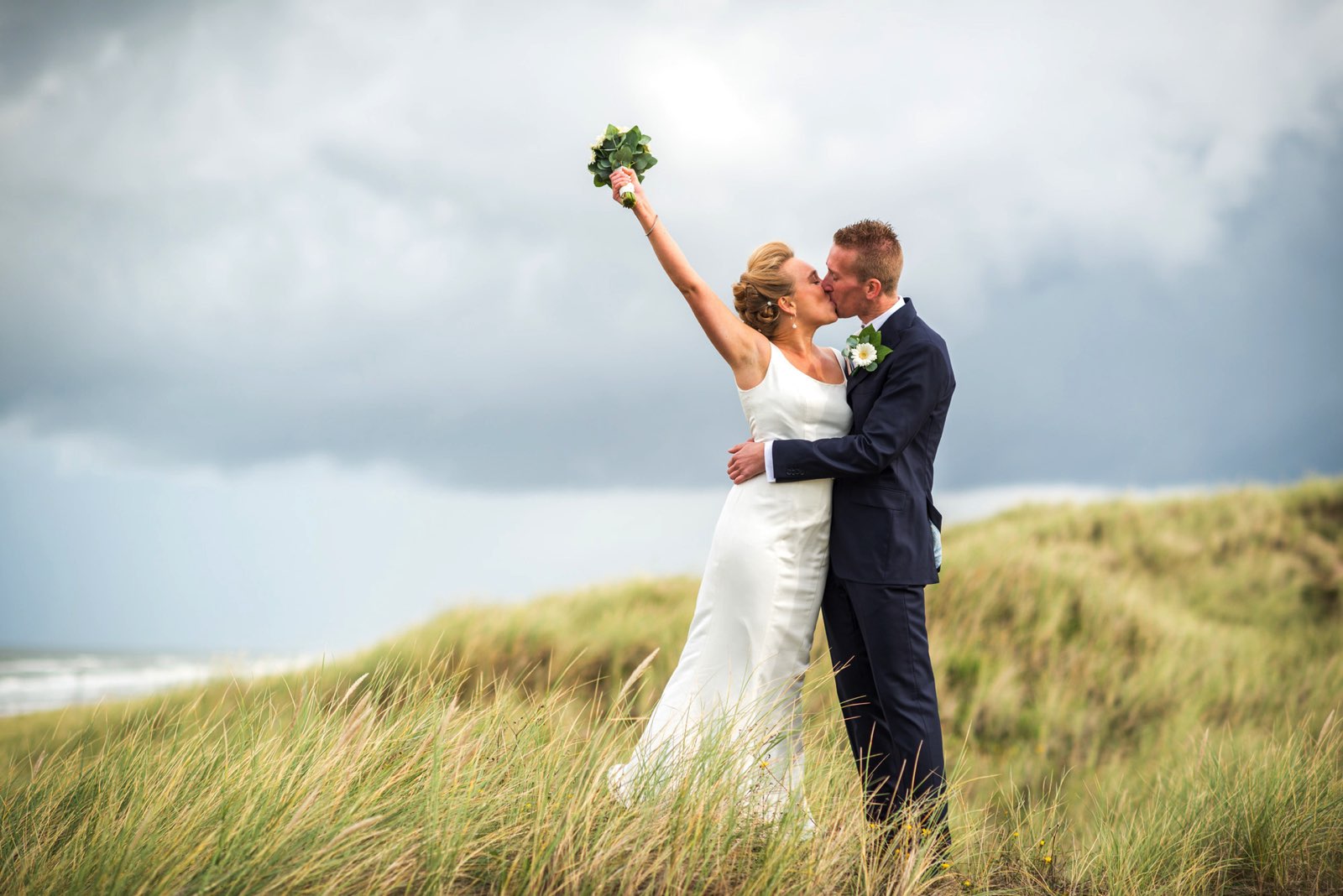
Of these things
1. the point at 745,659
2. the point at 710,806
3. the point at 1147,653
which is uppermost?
the point at 745,659

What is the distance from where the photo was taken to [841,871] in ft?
12.9

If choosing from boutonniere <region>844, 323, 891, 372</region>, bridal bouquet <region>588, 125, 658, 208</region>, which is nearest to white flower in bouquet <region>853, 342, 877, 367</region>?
boutonniere <region>844, 323, 891, 372</region>

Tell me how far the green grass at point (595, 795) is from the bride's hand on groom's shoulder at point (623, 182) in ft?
7.89

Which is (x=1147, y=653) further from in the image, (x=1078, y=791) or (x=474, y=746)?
(x=474, y=746)

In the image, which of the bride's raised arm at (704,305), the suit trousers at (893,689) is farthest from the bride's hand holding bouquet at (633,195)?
the suit trousers at (893,689)

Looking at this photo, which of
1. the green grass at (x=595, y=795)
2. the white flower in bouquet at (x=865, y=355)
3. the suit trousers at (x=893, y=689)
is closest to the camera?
the green grass at (x=595, y=795)

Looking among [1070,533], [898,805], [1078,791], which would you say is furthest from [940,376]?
[1070,533]

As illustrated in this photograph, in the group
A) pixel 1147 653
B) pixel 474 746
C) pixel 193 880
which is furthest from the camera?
pixel 1147 653

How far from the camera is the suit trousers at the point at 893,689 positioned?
4.64m

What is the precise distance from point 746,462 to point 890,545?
788 mm

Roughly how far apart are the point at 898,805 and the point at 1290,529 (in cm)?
1555

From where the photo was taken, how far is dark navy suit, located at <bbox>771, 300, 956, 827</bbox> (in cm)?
455

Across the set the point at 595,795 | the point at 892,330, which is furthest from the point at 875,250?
the point at 595,795

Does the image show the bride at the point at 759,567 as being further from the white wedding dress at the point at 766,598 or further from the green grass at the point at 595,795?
the green grass at the point at 595,795
